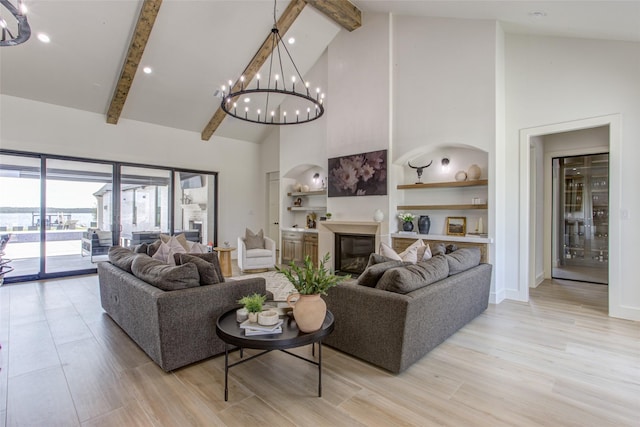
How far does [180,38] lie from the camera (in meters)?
5.43

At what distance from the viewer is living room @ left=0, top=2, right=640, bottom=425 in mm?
3861

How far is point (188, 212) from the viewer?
7.97 meters

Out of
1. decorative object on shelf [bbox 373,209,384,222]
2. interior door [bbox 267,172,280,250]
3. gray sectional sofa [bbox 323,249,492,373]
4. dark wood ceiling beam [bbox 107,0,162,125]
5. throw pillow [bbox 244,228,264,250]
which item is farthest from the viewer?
interior door [bbox 267,172,280,250]

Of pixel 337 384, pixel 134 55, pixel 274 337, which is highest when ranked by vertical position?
pixel 134 55

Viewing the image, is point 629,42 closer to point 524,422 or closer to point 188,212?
point 524,422

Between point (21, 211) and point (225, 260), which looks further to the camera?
point (225, 260)

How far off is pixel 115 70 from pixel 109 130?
4.96 feet

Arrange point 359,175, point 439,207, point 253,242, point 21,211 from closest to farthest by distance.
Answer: point 439,207 → point 21,211 → point 359,175 → point 253,242

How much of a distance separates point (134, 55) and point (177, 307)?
481 cm

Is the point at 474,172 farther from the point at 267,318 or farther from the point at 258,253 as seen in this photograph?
the point at 258,253

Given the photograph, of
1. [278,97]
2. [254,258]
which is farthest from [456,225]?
[278,97]

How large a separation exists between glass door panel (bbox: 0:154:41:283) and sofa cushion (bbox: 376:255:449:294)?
22.0 feet

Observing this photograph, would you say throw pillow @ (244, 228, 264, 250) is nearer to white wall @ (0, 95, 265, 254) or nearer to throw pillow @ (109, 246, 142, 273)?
white wall @ (0, 95, 265, 254)

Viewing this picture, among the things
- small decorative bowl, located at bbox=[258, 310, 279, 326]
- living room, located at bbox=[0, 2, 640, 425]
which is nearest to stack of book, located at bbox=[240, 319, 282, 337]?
small decorative bowl, located at bbox=[258, 310, 279, 326]
